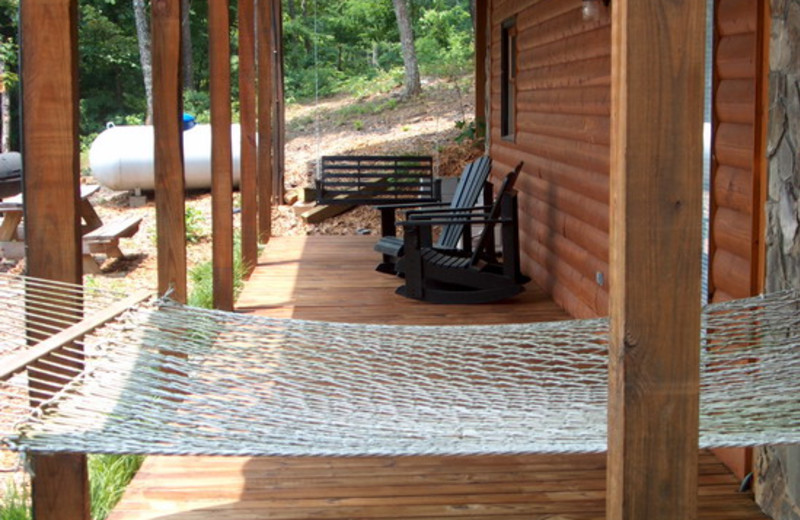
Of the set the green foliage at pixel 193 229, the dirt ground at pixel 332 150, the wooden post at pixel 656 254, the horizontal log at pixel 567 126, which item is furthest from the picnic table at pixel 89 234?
the wooden post at pixel 656 254

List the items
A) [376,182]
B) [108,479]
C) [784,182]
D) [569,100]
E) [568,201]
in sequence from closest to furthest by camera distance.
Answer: [784,182] → [108,479] → [569,100] → [568,201] → [376,182]

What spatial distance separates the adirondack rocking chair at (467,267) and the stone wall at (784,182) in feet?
11.2

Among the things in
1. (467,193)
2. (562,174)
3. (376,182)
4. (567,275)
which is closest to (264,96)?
(376,182)

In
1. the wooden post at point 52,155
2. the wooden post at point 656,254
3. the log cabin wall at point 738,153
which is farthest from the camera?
the log cabin wall at point 738,153

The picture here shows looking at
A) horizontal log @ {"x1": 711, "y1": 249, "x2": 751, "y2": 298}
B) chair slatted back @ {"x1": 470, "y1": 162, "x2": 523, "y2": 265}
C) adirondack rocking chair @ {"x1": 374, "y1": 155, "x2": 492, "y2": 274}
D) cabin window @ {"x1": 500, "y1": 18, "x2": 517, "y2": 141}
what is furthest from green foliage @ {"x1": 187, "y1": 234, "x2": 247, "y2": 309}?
horizontal log @ {"x1": 711, "y1": 249, "x2": 751, "y2": 298}

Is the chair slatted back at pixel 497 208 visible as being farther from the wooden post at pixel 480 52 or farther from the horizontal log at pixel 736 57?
the wooden post at pixel 480 52

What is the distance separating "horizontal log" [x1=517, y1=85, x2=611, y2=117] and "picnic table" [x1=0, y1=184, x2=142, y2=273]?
389cm

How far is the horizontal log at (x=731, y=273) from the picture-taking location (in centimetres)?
356

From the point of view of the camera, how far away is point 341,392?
9.96 ft

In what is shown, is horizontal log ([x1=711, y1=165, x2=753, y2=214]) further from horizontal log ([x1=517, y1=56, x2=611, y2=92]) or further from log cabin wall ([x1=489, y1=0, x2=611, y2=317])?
horizontal log ([x1=517, y1=56, x2=611, y2=92])

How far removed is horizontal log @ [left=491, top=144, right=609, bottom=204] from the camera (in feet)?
18.4

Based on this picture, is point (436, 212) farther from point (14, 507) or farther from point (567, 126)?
point (14, 507)

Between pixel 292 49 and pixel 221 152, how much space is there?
1813cm

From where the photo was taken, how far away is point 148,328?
3.33 meters
